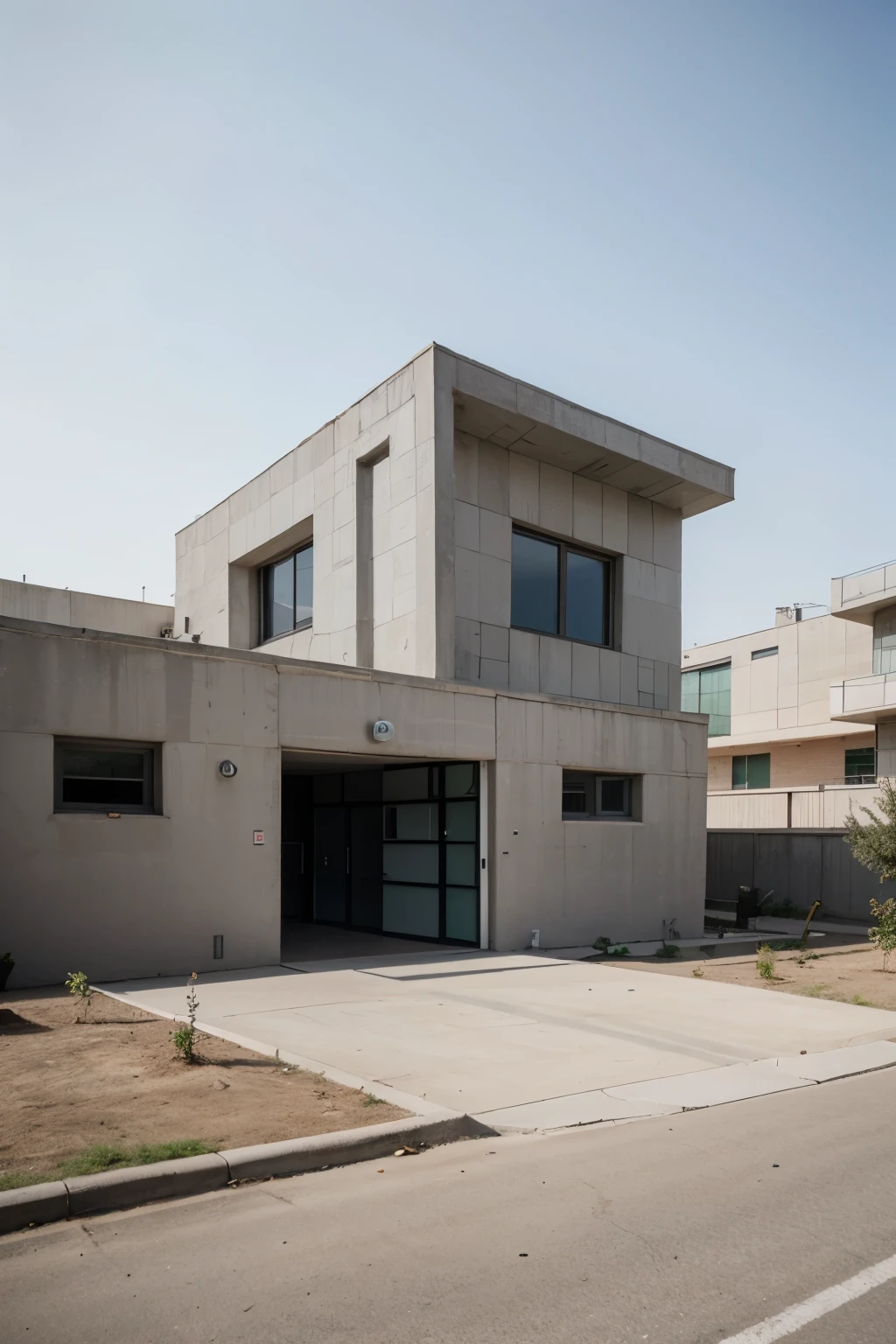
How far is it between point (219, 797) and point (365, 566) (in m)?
6.74

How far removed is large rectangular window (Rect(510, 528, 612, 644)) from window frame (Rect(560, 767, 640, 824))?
2745 millimetres

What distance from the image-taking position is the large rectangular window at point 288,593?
22391 mm

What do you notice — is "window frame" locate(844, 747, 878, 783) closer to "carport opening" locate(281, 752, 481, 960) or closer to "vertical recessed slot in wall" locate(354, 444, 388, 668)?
"carport opening" locate(281, 752, 481, 960)

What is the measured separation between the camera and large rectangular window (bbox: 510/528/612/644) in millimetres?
20062

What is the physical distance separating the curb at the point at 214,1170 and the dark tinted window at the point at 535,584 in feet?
44.2

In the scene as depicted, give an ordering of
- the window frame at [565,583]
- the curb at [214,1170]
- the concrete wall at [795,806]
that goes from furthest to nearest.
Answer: the concrete wall at [795,806], the window frame at [565,583], the curb at [214,1170]

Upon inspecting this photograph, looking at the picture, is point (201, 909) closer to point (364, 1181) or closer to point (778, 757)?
point (364, 1181)

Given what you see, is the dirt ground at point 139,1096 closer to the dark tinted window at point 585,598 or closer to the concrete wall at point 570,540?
the concrete wall at point 570,540

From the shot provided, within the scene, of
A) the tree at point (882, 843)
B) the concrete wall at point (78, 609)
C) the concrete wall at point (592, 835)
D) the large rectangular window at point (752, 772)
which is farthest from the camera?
the large rectangular window at point (752, 772)

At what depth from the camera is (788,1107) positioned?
7.99 meters

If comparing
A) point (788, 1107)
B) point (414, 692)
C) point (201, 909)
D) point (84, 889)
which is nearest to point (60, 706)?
point (84, 889)

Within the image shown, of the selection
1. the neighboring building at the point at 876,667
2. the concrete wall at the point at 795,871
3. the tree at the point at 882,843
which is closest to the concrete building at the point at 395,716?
the tree at the point at 882,843

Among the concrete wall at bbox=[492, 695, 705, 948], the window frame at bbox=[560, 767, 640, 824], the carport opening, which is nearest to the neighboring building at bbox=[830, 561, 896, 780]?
the concrete wall at bbox=[492, 695, 705, 948]

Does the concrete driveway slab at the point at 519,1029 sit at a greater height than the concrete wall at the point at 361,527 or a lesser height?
lesser
